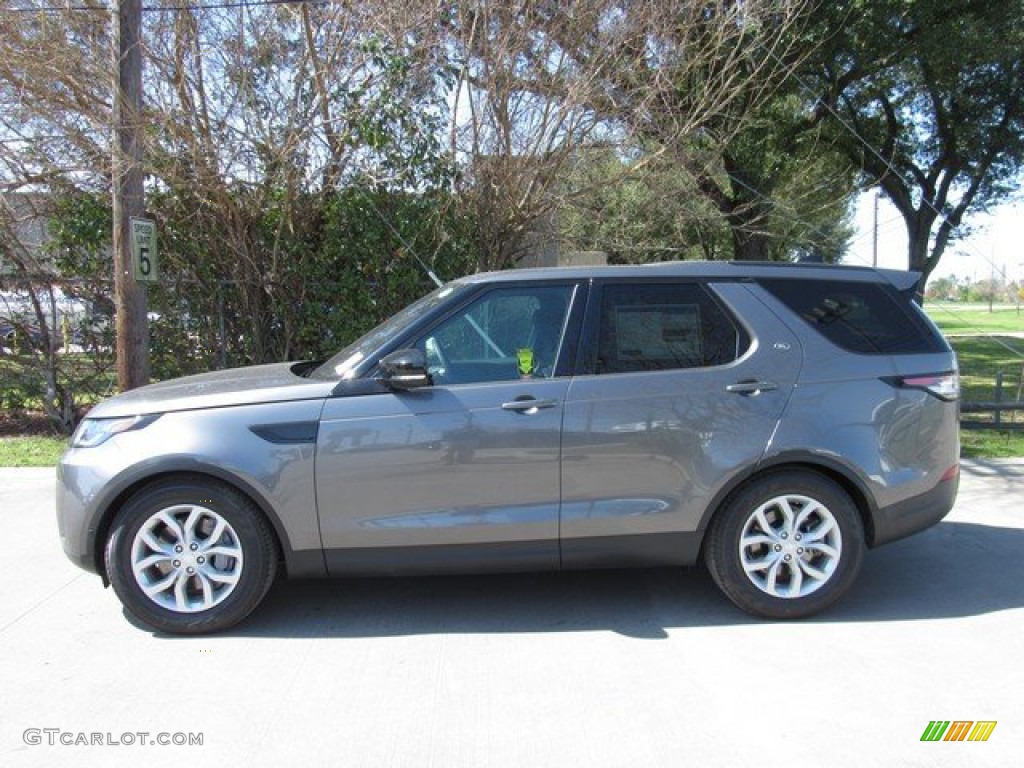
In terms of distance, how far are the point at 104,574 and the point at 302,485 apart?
1151 millimetres

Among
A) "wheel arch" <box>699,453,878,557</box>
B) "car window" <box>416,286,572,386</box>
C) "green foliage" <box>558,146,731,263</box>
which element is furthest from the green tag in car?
"green foliage" <box>558,146,731,263</box>

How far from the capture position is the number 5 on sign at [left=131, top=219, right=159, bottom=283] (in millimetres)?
7336

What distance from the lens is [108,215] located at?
8891 millimetres

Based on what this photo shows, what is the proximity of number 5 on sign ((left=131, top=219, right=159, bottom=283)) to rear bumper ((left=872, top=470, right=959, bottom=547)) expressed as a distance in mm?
6337

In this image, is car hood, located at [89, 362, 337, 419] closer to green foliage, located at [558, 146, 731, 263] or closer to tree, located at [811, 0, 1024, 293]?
green foliage, located at [558, 146, 731, 263]

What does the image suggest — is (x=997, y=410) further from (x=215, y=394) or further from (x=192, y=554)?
(x=192, y=554)

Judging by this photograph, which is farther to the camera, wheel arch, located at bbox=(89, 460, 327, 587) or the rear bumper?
the rear bumper

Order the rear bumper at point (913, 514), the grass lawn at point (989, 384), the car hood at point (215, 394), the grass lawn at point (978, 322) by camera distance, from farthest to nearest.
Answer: the grass lawn at point (978, 322) < the grass lawn at point (989, 384) < the rear bumper at point (913, 514) < the car hood at point (215, 394)

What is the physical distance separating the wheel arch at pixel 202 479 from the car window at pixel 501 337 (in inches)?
41.6

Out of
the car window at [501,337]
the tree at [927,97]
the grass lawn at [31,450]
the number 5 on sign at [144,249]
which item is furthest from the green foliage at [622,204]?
the grass lawn at [31,450]

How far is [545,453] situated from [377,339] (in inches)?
43.8

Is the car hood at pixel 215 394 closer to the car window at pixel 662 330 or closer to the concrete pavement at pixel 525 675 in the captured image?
the concrete pavement at pixel 525 675

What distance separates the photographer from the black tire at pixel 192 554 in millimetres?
4039

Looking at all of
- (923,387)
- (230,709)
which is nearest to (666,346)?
(923,387)
